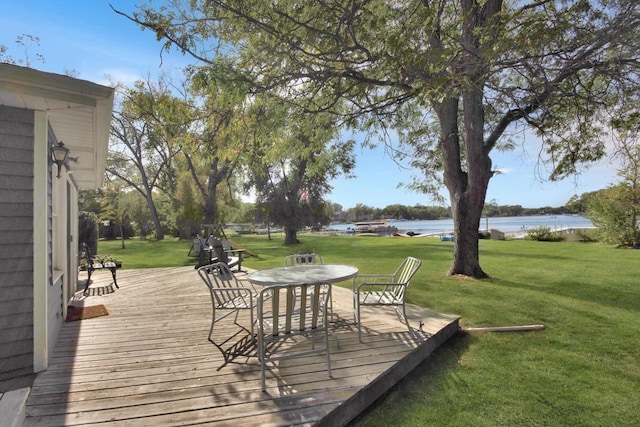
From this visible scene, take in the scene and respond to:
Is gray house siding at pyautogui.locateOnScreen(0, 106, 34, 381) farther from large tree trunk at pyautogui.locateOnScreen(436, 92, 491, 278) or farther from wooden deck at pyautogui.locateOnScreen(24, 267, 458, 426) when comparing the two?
large tree trunk at pyautogui.locateOnScreen(436, 92, 491, 278)

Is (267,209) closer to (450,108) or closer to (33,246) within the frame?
(450,108)

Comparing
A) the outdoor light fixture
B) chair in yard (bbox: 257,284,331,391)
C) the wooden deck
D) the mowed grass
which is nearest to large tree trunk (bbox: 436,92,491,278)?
the mowed grass

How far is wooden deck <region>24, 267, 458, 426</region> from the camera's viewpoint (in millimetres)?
2262

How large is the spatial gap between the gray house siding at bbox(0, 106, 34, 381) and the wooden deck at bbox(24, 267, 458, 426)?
11.4 inches

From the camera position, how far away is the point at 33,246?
114 inches

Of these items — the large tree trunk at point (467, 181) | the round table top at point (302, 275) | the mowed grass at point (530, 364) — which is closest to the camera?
the mowed grass at point (530, 364)

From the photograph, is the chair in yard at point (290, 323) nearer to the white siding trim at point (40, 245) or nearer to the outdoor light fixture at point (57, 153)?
the white siding trim at point (40, 245)

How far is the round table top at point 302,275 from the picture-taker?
3539 millimetres

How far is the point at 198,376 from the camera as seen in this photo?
2816mm

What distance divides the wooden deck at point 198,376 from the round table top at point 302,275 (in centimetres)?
68

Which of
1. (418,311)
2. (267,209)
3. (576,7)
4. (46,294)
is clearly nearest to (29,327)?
(46,294)

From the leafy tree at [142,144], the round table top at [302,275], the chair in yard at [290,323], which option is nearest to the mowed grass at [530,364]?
the chair in yard at [290,323]

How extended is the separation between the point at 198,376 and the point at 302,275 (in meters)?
1.52

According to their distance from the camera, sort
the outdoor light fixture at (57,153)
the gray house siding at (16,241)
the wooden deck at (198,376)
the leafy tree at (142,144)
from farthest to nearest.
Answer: the leafy tree at (142,144)
the outdoor light fixture at (57,153)
the gray house siding at (16,241)
the wooden deck at (198,376)
